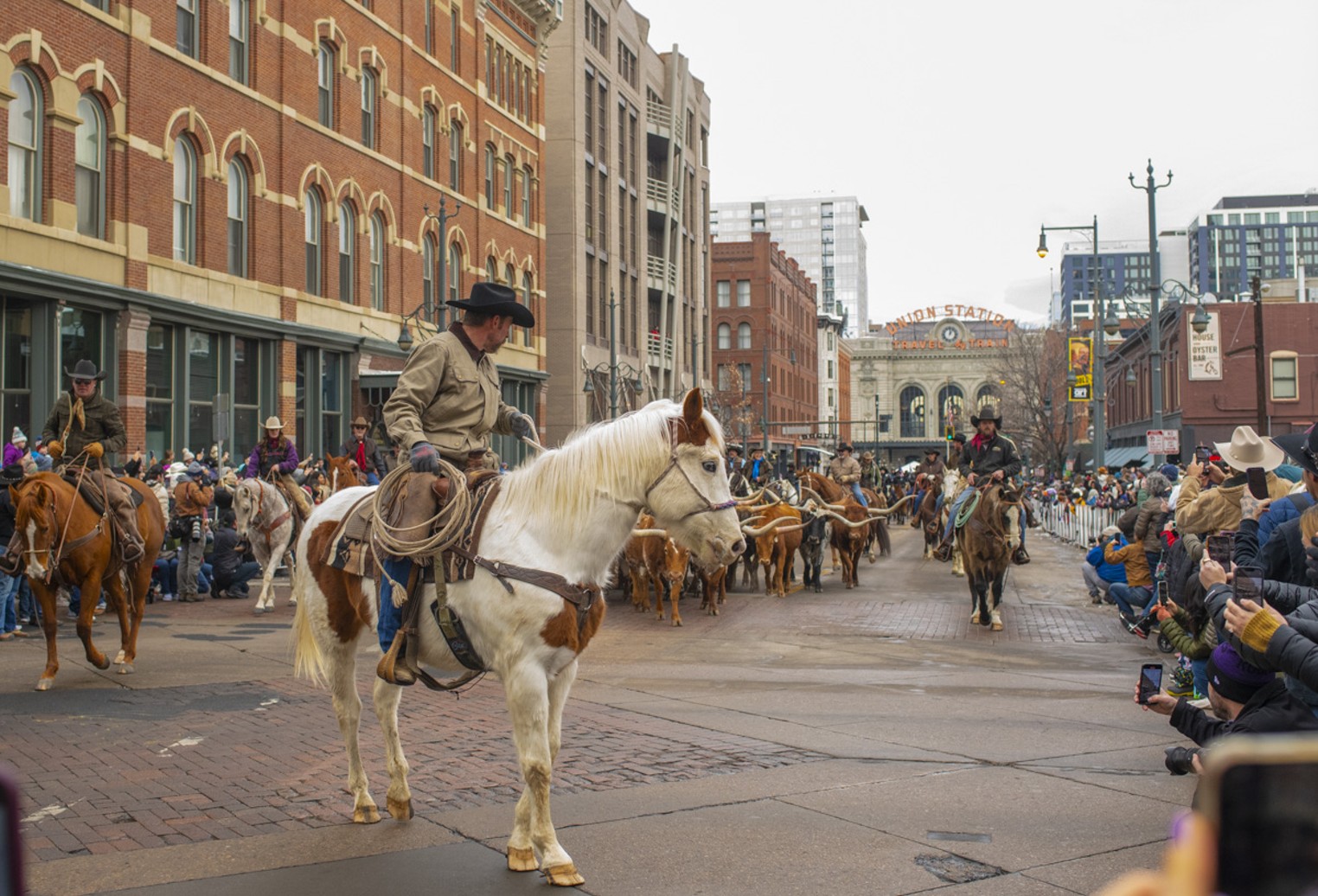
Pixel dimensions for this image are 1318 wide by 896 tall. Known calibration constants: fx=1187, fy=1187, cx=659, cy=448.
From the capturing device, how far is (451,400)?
6.54 metres

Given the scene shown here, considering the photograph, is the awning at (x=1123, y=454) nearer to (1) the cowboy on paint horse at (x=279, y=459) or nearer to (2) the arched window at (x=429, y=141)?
(2) the arched window at (x=429, y=141)

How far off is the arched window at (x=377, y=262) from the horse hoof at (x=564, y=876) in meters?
29.3

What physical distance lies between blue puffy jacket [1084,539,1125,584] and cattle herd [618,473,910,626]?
395cm

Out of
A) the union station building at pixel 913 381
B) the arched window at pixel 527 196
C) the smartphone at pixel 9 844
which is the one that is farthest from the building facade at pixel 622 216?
the union station building at pixel 913 381

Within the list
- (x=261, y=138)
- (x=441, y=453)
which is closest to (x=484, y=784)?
(x=441, y=453)

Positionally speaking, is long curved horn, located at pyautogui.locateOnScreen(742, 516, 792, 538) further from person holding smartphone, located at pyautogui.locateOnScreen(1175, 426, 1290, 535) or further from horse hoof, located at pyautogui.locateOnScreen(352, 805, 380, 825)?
horse hoof, located at pyautogui.locateOnScreen(352, 805, 380, 825)

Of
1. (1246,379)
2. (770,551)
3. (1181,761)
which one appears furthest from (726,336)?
(1181,761)

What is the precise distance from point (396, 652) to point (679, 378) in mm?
54707

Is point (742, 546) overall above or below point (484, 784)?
above

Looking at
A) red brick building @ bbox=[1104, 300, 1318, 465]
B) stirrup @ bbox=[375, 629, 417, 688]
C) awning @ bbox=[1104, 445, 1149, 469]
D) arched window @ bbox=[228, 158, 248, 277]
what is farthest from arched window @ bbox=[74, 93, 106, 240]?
awning @ bbox=[1104, 445, 1149, 469]

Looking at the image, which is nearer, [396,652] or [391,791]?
[396,652]

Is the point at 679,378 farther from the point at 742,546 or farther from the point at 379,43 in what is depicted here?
the point at 742,546

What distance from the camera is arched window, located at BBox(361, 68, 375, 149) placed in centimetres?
3266

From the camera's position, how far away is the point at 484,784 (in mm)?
7238
